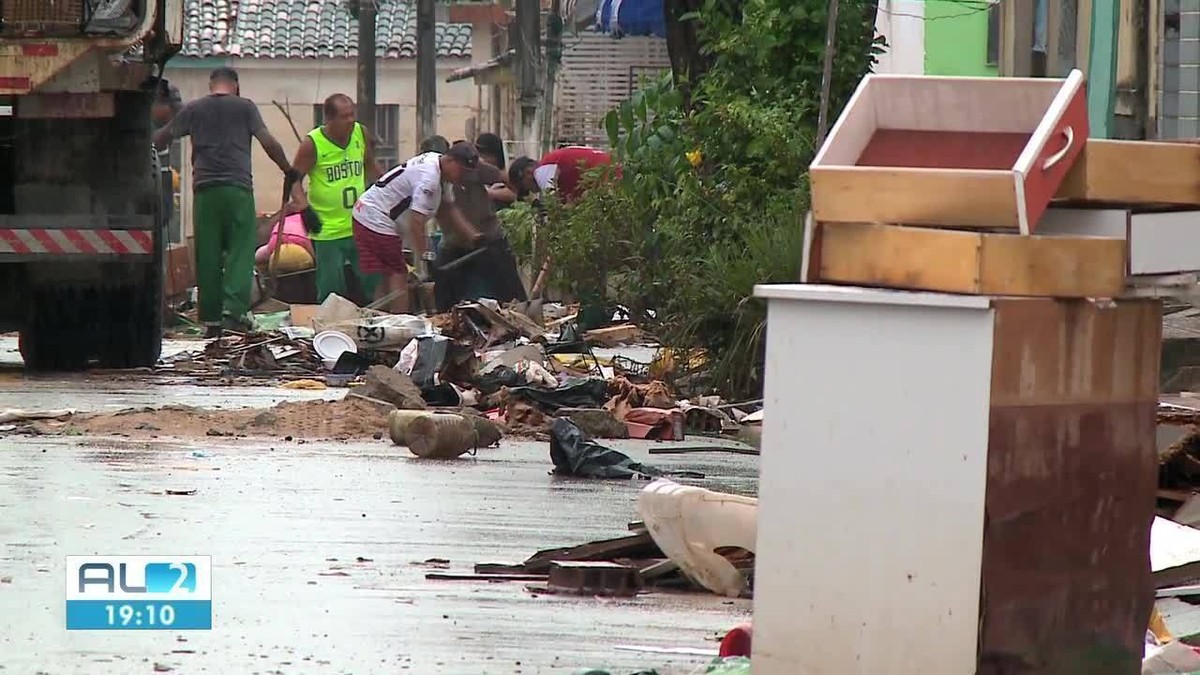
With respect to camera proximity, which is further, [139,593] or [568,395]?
[568,395]

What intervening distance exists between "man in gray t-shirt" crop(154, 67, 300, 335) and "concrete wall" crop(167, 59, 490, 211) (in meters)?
29.3

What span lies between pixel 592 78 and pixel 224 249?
61.2ft

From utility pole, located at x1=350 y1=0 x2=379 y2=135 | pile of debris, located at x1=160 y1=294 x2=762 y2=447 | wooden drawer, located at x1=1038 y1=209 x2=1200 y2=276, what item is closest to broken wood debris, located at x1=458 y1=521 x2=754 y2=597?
wooden drawer, located at x1=1038 y1=209 x2=1200 y2=276

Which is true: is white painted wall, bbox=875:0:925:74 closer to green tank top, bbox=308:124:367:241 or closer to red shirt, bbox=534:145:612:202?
red shirt, bbox=534:145:612:202

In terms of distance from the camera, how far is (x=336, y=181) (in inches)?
678

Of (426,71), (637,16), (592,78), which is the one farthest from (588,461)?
(426,71)

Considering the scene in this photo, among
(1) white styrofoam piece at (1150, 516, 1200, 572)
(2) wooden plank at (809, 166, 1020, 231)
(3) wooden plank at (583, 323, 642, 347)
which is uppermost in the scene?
(2) wooden plank at (809, 166, 1020, 231)

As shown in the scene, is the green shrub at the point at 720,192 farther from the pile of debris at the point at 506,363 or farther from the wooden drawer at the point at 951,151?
the wooden drawer at the point at 951,151

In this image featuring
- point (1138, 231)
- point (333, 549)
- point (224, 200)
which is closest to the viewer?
point (1138, 231)

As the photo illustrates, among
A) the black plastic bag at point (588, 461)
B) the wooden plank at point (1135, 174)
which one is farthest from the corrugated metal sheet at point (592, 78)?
the wooden plank at point (1135, 174)

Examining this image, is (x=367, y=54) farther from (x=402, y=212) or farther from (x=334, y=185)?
(x=402, y=212)

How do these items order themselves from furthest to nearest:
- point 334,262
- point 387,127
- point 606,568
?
point 387,127 < point 334,262 < point 606,568

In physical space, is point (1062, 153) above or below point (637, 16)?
below

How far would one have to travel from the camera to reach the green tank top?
17094 mm
